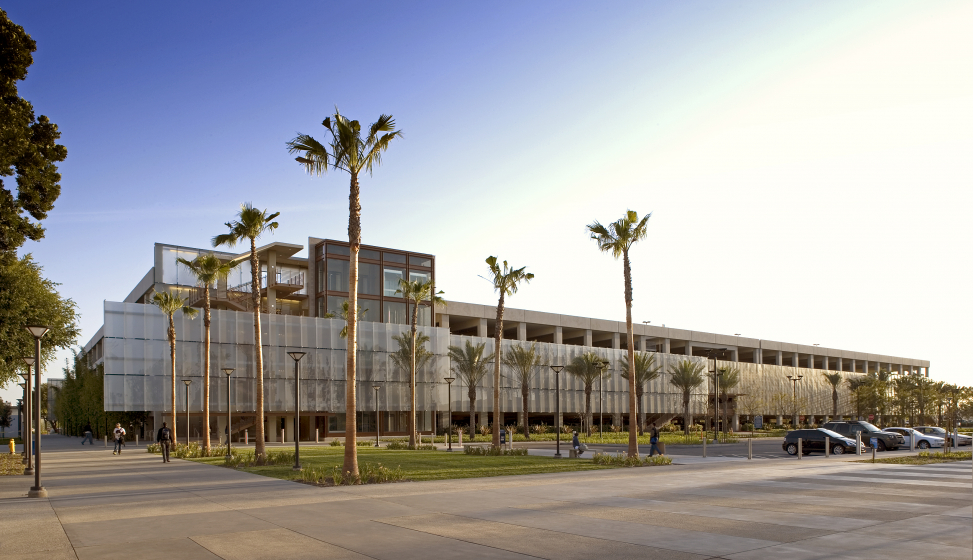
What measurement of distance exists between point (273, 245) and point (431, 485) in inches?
1904

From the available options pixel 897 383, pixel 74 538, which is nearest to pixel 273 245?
pixel 74 538

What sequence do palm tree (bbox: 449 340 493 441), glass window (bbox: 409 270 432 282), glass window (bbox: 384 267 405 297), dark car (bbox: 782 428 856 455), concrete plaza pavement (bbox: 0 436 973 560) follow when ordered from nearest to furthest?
→ concrete plaza pavement (bbox: 0 436 973 560) < dark car (bbox: 782 428 856 455) < palm tree (bbox: 449 340 493 441) < glass window (bbox: 384 267 405 297) < glass window (bbox: 409 270 432 282)

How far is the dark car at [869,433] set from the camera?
131 ft

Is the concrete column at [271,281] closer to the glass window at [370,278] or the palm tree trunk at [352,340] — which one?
the glass window at [370,278]

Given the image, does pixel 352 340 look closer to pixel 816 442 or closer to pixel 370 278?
pixel 816 442

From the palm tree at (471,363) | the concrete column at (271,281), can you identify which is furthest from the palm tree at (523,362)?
the concrete column at (271,281)

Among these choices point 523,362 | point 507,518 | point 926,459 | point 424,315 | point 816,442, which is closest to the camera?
point 507,518

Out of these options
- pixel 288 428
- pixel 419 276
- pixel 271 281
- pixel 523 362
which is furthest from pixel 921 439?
pixel 271 281

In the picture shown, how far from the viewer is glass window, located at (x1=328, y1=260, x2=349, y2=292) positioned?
68000 millimetres

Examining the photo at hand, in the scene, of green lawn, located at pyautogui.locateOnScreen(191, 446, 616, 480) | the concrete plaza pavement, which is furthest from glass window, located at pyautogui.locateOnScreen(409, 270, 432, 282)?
the concrete plaza pavement

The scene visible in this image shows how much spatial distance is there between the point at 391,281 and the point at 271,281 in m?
11.6

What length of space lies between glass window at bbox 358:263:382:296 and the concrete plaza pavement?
46.0m

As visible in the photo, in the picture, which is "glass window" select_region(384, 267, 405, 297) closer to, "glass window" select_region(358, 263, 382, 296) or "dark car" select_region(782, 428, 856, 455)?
"glass window" select_region(358, 263, 382, 296)

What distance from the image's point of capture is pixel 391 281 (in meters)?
71.3
